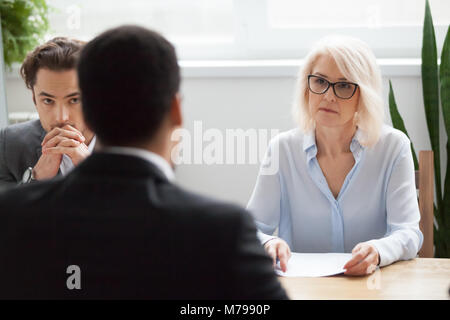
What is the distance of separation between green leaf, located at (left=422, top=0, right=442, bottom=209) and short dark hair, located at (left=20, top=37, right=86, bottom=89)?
5.46 ft

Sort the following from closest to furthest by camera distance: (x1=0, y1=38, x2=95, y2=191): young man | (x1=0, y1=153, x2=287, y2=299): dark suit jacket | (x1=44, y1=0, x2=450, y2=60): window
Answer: (x1=0, y1=153, x2=287, y2=299): dark suit jacket → (x1=0, y1=38, x2=95, y2=191): young man → (x1=44, y1=0, x2=450, y2=60): window

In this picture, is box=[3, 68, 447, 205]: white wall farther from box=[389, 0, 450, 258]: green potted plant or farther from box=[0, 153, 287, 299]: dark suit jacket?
box=[0, 153, 287, 299]: dark suit jacket

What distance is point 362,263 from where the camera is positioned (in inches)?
59.1

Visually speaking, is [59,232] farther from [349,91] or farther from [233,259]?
[349,91]

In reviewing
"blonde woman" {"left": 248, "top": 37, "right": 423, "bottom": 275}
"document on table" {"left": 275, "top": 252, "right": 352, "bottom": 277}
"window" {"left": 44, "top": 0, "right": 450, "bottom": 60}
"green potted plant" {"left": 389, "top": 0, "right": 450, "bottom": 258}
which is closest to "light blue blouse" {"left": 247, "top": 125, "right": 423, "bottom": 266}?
"blonde woman" {"left": 248, "top": 37, "right": 423, "bottom": 275}

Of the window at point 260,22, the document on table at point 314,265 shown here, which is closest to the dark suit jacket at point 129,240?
the document on table at point 314,265

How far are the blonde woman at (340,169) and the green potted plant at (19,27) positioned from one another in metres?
1.61

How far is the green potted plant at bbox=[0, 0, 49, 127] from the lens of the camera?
2936 mm

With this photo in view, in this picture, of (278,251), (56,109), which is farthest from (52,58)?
(278,251)

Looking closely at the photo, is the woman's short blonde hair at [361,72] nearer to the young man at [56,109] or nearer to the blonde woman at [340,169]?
the blonde woman at [340,169]

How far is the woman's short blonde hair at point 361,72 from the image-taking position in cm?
189

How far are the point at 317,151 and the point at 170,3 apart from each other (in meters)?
1.62

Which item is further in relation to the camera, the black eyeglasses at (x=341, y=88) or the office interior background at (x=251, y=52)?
the office interior background at (x=251, y=52)

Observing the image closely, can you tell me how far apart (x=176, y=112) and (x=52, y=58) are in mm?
1091
